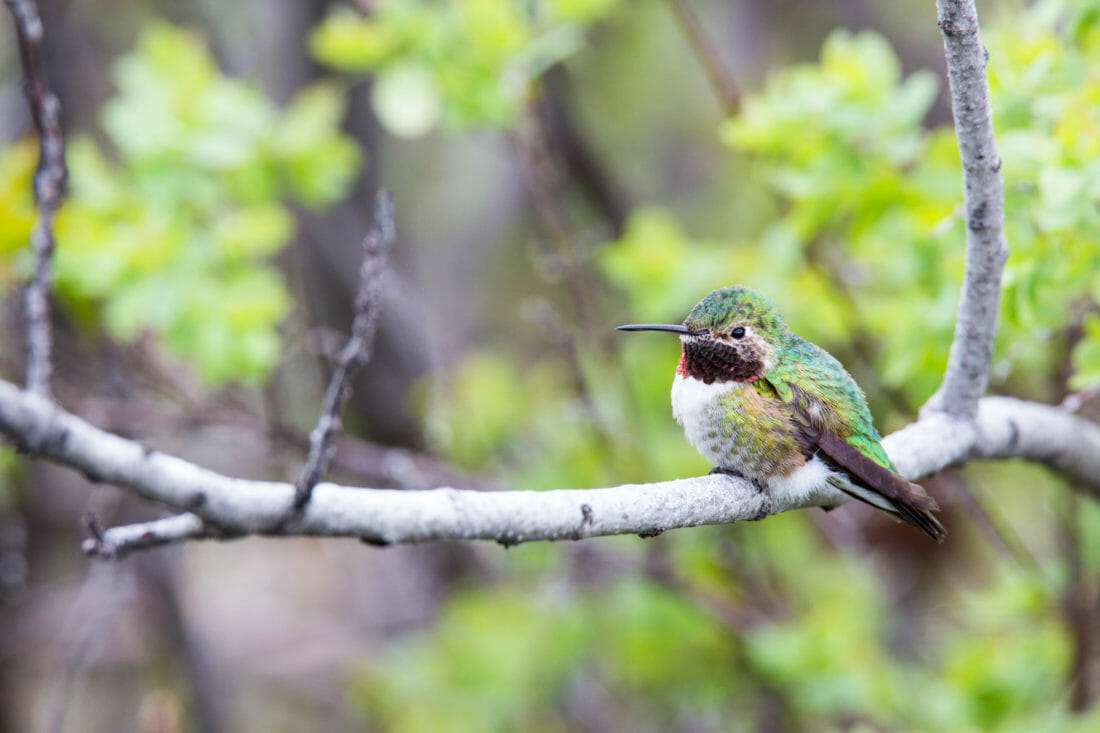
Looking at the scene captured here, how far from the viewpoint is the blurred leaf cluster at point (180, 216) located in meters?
4.37

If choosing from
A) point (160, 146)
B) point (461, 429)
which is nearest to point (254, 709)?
point (461, 429)

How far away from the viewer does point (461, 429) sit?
634cm

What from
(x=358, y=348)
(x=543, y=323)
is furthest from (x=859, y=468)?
(x=543, y=323)

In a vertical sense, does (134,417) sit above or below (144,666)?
above

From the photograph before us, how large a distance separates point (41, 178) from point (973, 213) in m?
2.30

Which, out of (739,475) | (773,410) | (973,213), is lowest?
(739,475)

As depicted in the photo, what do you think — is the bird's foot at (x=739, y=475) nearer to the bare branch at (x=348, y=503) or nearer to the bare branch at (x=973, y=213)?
the bare branch at (x=348, y=503)

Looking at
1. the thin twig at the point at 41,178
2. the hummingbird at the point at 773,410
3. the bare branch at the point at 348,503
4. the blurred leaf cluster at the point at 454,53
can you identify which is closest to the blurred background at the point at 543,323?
the blurred leaf cluster at the point at 454,53

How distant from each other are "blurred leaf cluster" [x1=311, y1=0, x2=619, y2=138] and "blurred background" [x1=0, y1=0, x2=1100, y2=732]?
17 mm

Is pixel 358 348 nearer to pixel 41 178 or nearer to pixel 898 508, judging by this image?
pixel 41 178

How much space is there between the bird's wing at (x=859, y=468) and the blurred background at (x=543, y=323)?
675 millimetres

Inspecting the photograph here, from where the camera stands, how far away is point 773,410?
3096 mm

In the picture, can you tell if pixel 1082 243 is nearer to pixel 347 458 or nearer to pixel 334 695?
pixel 347 458

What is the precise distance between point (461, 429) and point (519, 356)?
3128 mm
